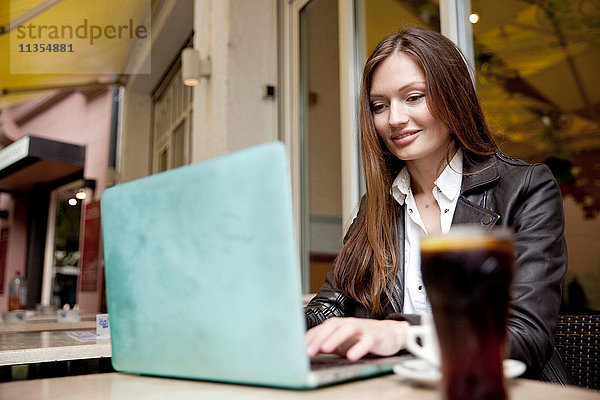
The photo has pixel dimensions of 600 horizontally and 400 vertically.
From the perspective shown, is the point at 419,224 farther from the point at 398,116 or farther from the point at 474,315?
the point at 474,315

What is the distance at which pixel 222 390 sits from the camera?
1.88 feet

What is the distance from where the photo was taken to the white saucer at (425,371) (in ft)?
1.71

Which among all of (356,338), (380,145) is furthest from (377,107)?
(356,338)

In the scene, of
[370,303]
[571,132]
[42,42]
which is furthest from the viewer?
[42,42]

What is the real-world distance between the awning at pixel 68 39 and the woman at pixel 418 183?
4126 mm

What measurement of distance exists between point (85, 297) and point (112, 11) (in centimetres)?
324

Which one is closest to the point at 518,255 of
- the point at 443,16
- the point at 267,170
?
Answer: the point at 267,170

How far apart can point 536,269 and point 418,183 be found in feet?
1.62

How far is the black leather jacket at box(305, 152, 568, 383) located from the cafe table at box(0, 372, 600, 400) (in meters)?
0.25

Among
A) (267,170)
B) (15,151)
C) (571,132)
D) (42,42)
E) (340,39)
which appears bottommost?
(267,170)

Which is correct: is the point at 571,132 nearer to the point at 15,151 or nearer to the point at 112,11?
the point at 112,11

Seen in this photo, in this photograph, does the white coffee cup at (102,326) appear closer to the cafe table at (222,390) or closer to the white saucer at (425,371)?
the cafe table at (222,390)

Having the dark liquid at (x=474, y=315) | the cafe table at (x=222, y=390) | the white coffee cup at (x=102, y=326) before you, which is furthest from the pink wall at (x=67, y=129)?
the dark liquid at (x=474, y=315)

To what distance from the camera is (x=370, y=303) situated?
1230 millimetres
